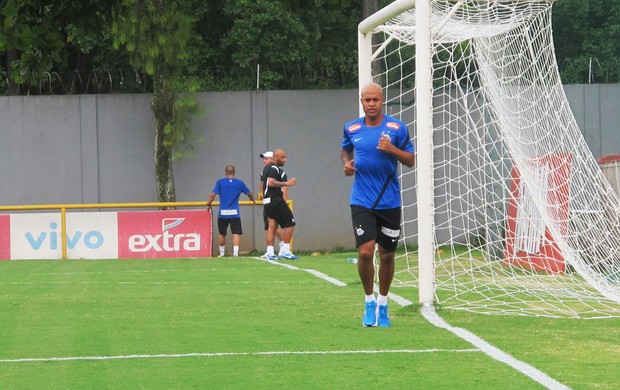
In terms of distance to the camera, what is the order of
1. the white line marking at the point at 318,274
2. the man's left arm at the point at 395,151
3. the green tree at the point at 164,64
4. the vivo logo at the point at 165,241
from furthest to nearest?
the green tree at the point at 164,64 → the vivo logo at the point at 165,241 → the white line marking at the point at 318,274 → the man's left arm at the point at 395,151

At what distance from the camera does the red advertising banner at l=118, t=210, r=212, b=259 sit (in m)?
24.5

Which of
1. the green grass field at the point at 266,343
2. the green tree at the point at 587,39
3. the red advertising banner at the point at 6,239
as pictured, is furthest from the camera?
the green tree at the point at 587,39

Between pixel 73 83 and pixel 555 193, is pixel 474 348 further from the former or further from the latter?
pixel 73 83

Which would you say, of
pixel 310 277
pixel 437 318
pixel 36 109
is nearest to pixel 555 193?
pixel 310 277

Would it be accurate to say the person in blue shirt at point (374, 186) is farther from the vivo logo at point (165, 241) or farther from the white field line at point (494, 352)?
the vivo logo at point (165, 241)

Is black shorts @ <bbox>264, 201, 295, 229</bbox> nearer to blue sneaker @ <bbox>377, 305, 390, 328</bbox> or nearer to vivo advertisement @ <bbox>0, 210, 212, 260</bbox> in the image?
vivo advertisement @ <bbox>0, 210, 212, 260</bbox>

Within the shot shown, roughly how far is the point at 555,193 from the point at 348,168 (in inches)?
228

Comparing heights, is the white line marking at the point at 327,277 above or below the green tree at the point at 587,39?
below

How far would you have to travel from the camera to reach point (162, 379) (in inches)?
287

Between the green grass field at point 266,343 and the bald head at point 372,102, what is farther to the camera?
the bald head at point 372,102

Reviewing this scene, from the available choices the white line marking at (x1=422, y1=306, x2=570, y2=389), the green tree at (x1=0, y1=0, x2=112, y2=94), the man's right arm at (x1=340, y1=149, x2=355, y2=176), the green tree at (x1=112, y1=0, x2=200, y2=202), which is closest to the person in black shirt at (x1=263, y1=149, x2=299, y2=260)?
the green tree at (x1=0, y1=0, x2=112, y2=94)

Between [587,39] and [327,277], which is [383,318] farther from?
[587,39]

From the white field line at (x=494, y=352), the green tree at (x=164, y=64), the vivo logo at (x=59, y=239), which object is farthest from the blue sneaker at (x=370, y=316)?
the green tree at (x=164, y=64)

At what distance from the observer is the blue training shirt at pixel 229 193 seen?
2444 cm
